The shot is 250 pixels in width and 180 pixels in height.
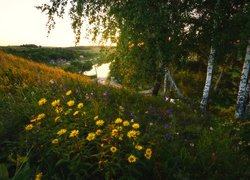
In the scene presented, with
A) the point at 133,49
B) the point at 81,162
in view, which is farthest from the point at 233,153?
the point at 133,49

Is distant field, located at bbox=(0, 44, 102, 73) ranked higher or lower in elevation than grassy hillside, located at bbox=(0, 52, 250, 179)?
lower

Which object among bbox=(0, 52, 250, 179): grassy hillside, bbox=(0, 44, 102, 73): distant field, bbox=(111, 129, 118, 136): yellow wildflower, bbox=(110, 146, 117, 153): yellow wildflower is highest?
bbox=(111, 129, 118, 136): yellow wildflower

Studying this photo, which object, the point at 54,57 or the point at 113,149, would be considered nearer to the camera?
the point at 113,149

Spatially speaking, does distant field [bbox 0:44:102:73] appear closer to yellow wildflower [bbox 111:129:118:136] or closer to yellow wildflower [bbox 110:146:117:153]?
yellow wildflower [bbox 111:129:118:136]

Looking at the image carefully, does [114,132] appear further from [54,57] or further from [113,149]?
[54,57]

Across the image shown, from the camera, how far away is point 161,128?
5.21 m

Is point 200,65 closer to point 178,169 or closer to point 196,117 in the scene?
point 196,117

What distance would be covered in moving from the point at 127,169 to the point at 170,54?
6061 millimetres

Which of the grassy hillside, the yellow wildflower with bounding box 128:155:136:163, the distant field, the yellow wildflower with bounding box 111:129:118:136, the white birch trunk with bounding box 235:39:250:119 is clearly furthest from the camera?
the distant field

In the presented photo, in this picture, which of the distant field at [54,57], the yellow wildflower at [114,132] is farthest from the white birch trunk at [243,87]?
the distant field at [54,57]

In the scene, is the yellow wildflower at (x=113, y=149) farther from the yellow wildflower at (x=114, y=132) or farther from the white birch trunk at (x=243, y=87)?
the white birch trunk at (x=243, y=87)

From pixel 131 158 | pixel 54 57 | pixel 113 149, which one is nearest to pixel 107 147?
pixel 113 149

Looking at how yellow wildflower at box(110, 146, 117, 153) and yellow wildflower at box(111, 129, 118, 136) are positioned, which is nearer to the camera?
yellow wildflower at box(110, 146, 117, 153)

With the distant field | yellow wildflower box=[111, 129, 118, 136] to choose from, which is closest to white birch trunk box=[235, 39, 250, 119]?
yellow wildflower box=[111, 129, 118, 136]
